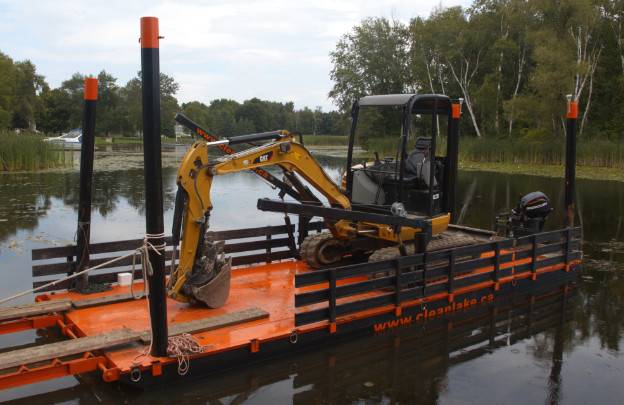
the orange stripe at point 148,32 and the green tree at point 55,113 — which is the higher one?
the green tree at point 55,113

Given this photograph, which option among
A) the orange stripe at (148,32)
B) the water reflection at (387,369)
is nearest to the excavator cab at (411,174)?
the water reflection at (387,369)

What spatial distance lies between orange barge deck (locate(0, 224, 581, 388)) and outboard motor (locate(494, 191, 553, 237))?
47.4 inches

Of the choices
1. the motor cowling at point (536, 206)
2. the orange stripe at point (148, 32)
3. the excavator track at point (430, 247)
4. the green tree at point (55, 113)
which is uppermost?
the green tree at point (55, 113)

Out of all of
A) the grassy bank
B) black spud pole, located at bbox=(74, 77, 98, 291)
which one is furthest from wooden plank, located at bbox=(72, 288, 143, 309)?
the grassy bank

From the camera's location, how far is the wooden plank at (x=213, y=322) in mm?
6016

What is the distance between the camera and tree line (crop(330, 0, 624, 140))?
3688cm

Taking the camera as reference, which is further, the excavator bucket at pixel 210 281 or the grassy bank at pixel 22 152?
the grassy bank at pixel 22 152

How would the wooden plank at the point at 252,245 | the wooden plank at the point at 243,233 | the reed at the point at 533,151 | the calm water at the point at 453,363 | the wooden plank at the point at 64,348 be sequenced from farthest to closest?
the reed at the point at 533,151 < the wooden plank at the point at 252,245 < the wooden plank at the point at 243,233 < the calm water at the point at 453,363 < the wooden plank at the point at 64,348

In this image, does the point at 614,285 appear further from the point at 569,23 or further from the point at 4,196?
the point at 569,23

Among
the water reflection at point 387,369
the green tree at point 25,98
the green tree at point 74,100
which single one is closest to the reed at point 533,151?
the water reflection at point 387,369

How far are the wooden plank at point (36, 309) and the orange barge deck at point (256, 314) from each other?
13 mm

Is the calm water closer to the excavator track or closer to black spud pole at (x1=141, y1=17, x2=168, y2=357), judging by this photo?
black spud pole at (x1=141, y1=17, x2=168, y2=357)

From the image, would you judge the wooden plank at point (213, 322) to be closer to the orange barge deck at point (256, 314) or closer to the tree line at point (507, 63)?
the orange barge deck at point (256, 314)

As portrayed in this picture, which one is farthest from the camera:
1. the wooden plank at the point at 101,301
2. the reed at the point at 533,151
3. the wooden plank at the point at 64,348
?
the reed at the point at 533,151
